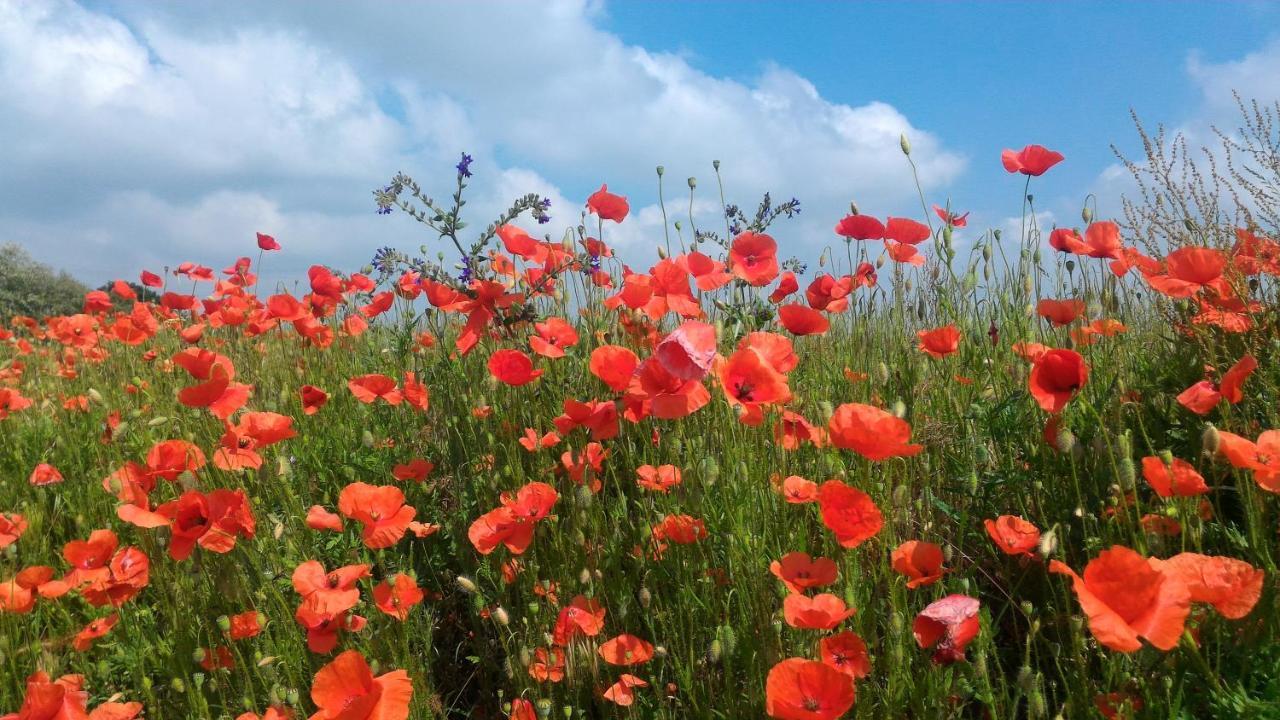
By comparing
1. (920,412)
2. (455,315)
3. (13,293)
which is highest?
(13,293)

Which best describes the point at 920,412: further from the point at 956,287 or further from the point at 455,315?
the point at 455,315

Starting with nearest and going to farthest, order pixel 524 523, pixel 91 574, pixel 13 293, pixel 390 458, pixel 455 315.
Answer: pixel 524 523 < pixel 91 574 < pixel 390 458 < pixel 455 315 < pixel 13 293

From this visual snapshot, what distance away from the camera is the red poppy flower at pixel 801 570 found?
5.16 ft

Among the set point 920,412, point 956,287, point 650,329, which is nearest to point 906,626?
point 920,412

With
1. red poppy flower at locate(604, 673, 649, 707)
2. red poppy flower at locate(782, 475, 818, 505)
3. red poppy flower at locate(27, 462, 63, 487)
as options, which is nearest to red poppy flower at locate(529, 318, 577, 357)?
red poppy flower at locate(782, 475, 818, 505)

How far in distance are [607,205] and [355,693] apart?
1711mm

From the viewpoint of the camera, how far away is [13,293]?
677 inches

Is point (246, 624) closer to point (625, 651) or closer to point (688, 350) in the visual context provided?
point (625, 651)

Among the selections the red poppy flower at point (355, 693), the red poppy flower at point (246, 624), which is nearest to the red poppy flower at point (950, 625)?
the red poppy flower at point (355, 693)

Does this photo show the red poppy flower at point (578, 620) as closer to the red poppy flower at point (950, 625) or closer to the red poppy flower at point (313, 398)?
the red poppy flower at point (950, 625)

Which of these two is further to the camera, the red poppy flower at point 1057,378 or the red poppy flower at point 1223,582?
the red poppy flower at point 1057,378

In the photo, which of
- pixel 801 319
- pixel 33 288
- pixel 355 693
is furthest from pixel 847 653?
pixel 33 288

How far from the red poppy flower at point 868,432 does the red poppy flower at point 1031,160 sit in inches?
65.5

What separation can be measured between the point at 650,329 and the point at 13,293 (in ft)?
64.2
